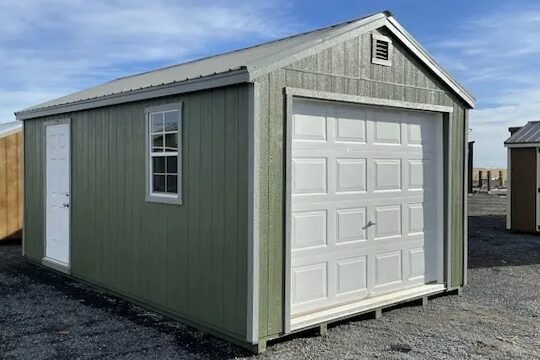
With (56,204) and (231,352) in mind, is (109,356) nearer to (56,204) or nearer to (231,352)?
(231,352)

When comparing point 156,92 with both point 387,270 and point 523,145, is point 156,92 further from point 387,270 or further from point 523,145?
point 523,145

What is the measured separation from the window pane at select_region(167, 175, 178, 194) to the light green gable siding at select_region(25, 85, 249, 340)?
0.56 ft

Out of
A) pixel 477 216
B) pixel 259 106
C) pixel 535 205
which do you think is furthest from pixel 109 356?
pixel 477 216

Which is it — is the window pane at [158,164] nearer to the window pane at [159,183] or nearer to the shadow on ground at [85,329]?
the window pane at [159,183]

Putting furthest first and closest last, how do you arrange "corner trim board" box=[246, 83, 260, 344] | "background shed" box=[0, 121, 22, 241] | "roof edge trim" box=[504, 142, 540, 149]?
"roof edge trim" box=[504, 142, 540, 149] → "background shed" box=[0, 121, 22, 241] → "corner trim board" box=[246, 83, 260, 344]

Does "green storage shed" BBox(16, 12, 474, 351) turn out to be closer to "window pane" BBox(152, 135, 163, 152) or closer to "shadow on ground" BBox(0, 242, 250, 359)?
"window pane" BBox(152, 135, 163, 152)

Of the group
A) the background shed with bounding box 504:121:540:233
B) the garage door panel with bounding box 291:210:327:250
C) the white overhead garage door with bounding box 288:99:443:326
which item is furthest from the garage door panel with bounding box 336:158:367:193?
the background shed with bounding box 504:121:540:233

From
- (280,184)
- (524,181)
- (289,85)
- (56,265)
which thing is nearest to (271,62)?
(289,85)

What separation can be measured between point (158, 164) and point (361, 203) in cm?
221

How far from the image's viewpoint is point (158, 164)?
5.80 m

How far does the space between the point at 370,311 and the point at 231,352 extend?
5.64 ft

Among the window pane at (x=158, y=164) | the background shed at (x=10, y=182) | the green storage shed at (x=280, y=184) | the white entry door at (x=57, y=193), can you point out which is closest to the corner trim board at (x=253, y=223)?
the green storage shed at (x=280, y=184)

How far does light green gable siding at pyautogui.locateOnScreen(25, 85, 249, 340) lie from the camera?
15.5 feet

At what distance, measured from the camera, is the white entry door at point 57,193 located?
7.73m
